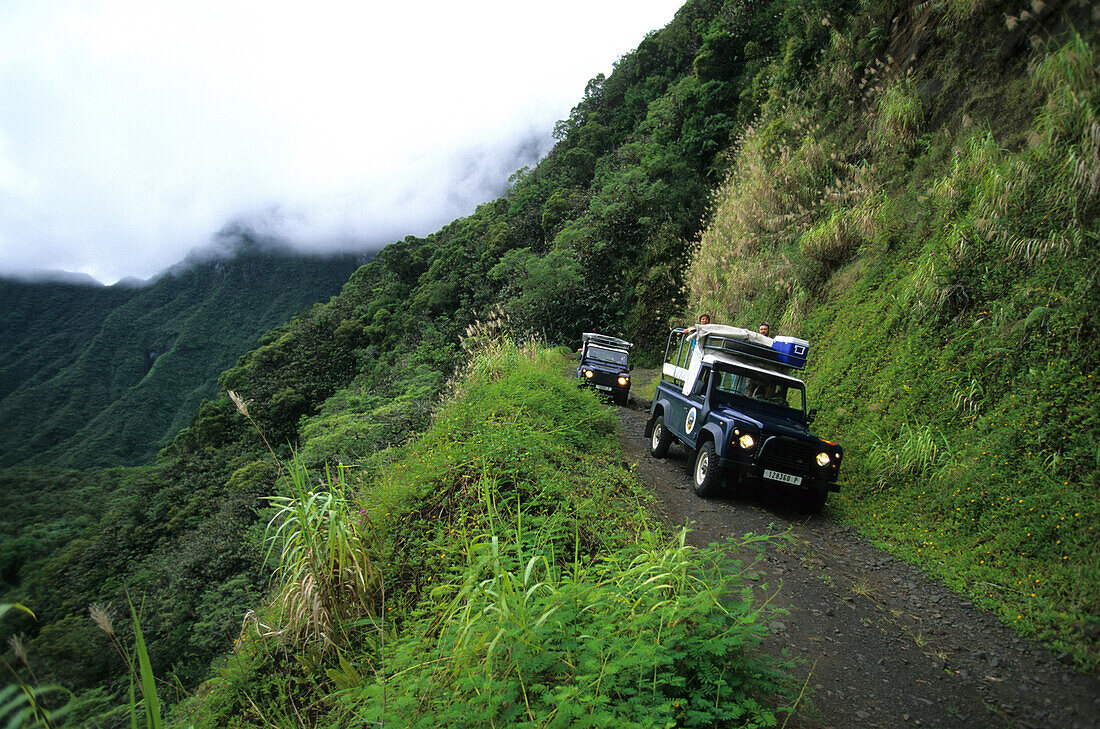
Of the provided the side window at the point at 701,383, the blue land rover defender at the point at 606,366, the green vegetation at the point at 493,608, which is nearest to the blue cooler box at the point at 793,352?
the side window at the point at 701,383

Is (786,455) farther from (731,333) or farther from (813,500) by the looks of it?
(731,333)

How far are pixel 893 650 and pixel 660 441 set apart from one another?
494 centimetres

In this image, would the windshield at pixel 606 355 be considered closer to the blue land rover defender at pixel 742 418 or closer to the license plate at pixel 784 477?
the blue land rover defender at pixel 742 418

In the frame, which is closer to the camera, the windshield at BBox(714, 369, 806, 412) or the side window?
the windshield at BBox(714, 369, 806, 412)

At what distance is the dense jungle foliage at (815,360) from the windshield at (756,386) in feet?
4.97

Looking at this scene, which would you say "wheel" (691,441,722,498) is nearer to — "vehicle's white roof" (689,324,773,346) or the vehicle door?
the vehicle door

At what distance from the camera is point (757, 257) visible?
1338cm

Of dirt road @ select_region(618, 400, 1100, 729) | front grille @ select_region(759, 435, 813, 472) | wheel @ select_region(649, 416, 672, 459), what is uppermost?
front grille @ select_region(759, 435, 813, 472)

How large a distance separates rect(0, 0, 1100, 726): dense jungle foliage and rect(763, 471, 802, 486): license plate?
97 centimetres

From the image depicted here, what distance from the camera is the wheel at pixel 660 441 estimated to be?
840 centimetres

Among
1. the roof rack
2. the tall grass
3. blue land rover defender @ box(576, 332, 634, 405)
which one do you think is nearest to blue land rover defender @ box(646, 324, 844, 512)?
blue land rover defender @ box(576, 332, 634, 405)

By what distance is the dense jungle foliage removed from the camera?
3.69m

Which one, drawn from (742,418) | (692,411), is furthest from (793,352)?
(742,418)

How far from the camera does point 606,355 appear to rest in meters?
12.9
